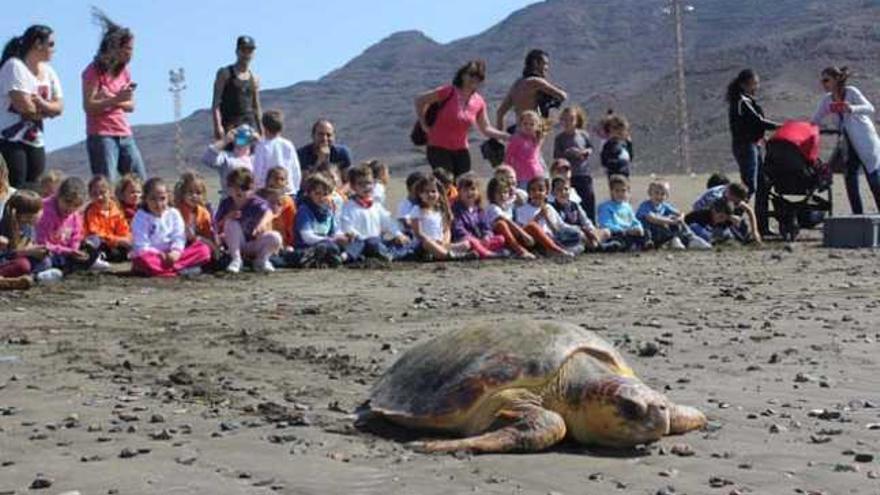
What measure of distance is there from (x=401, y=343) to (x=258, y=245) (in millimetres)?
4677

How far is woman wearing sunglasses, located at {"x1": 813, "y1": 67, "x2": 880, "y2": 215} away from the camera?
16500mm

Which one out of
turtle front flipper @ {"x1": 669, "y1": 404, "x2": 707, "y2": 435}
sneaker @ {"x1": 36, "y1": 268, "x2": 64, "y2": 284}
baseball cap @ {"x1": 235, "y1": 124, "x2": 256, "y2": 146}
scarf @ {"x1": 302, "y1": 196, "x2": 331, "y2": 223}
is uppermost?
baseball cap @ {"x1": 235, "y1": 124, "x2": 256, "y2": 146}

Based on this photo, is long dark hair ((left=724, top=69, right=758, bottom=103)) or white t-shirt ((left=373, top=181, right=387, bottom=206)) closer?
white t-shirt ((left=373, top=181, right=387, bottom=206))

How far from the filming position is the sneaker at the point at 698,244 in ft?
50.3

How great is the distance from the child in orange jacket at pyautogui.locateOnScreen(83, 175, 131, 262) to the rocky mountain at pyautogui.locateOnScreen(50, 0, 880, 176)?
4578 centimetres

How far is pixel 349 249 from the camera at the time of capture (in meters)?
13.6

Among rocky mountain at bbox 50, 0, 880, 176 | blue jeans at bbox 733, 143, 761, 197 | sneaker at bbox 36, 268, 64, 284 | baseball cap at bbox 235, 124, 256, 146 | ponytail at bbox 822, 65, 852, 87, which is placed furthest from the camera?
rocky mountain at bbox 50, 0, 880, 176

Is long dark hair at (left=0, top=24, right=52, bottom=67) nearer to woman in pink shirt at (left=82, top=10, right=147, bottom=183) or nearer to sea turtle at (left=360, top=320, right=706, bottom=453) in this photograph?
woman in pink shirt at (left=82, top=10, right=147, bottom=183)

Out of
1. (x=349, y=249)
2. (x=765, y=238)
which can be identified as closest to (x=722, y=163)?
(x=765, y=238)

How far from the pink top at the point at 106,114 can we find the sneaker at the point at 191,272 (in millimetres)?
1638

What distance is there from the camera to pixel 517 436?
19.1 ft

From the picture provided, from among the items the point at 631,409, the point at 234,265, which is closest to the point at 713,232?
the point at 234,265

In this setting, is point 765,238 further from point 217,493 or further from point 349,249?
point 217,493

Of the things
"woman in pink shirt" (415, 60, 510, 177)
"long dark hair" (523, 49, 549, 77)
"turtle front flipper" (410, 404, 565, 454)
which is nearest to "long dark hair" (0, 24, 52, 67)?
"woman in pink shirt" (415, 60, 510, 177)
